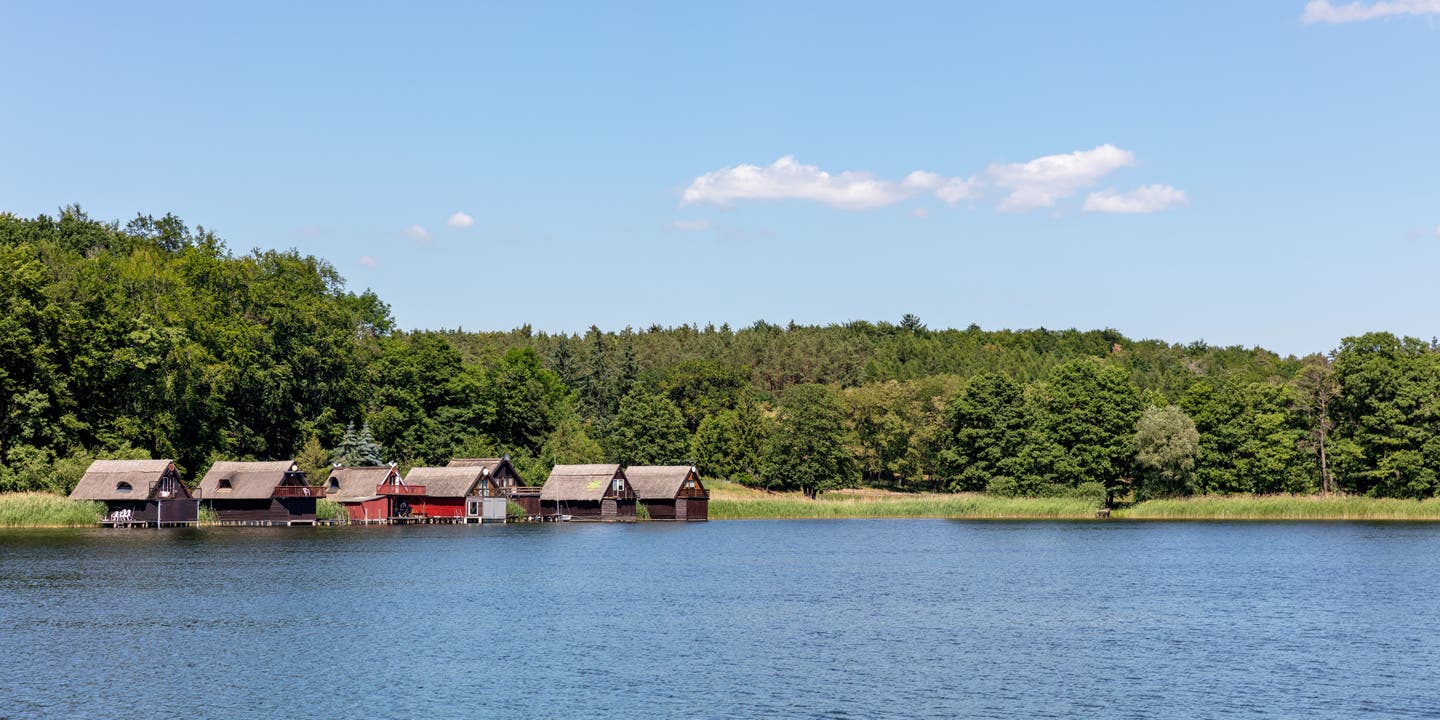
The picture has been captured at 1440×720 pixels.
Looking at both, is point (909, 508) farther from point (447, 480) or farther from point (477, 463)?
point (447, 480)

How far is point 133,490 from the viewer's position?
84.1 metres

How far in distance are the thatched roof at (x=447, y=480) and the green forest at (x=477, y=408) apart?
7.21 metres

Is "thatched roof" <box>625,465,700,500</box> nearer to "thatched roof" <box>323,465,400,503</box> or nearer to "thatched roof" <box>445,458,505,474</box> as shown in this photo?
"thatched roof" <box>445,458,505,474</box>

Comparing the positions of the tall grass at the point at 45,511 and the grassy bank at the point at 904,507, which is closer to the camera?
the tall grass at the point at 45,511

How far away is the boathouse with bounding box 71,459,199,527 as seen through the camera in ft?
275

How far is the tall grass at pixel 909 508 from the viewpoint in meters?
97.6

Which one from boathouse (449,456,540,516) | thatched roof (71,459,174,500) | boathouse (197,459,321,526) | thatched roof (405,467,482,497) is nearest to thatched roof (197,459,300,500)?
boathouse (197,459,321,526)

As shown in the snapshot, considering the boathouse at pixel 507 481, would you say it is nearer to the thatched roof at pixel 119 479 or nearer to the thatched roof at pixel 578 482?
the thatched roof at pixel 578 482

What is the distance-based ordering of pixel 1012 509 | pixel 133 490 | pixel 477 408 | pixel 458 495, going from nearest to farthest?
pixel 133 490 < pixel 1012 509 < pixel 458 495 < pixel 477 408

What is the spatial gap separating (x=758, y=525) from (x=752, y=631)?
59.0 metres

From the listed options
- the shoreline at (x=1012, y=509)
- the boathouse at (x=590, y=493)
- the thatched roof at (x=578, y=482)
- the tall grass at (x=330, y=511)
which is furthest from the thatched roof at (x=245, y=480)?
the boathouse at (x=590, y=493)

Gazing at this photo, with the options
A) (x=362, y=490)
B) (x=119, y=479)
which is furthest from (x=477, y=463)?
(x=119, y=479)

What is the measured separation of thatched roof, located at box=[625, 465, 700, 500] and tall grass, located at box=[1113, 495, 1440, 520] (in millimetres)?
36545

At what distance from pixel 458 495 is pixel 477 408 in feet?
60.9
